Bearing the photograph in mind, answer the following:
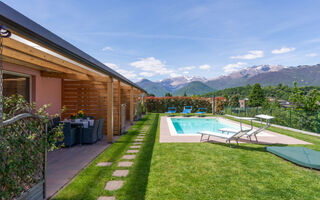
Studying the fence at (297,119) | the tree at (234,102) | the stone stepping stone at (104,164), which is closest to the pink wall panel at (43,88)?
the stone stepping stone at (104,164)

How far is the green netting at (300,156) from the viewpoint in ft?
14.8

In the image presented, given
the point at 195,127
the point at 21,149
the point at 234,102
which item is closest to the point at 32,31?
the point at 21,149

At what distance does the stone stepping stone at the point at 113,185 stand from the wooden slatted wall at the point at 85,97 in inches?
198

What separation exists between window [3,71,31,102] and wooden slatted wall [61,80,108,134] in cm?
191

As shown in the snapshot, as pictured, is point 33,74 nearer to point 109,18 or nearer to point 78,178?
point 78,178

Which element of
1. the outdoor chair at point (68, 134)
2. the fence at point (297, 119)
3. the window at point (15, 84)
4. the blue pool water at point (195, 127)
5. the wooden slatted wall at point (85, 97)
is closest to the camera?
the window at point (15, 84)

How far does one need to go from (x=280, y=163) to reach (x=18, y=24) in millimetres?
5959

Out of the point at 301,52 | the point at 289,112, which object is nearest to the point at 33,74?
the point at 289,112

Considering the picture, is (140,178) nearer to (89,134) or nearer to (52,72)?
(89,134)

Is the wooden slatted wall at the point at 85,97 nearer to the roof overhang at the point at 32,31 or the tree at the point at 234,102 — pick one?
the roof overhang at the point at 32,31

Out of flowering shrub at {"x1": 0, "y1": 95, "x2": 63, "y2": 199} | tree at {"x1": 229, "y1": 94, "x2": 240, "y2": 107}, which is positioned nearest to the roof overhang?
flowering shrub at {"x1": 0, "y1": 95, "x2": 63, "y2": 199}

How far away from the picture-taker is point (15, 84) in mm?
5828

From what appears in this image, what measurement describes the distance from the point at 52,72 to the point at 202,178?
6.53 m

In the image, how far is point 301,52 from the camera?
35438mm
